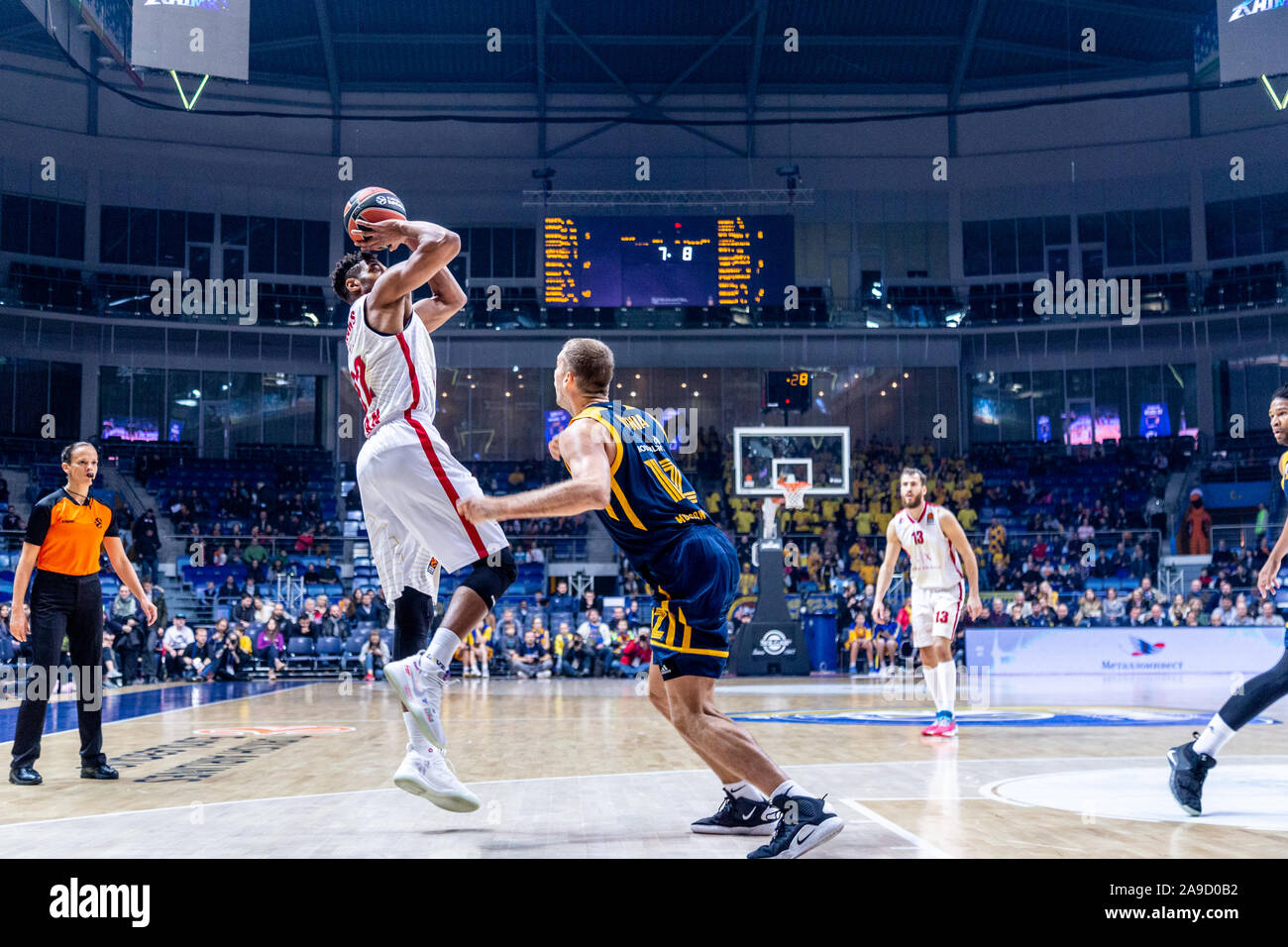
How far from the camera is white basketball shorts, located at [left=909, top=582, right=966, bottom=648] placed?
9.96 metres

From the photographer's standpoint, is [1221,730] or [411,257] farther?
[1221,730]

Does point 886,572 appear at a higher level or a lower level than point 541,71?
lower

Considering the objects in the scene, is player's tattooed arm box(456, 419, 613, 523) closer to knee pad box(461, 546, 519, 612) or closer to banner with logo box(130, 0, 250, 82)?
knee pad box(461, 546, 519, 612)

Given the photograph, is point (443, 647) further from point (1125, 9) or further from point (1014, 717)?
point (1125, 9)

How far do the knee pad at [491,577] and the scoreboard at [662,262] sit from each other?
2402 cm

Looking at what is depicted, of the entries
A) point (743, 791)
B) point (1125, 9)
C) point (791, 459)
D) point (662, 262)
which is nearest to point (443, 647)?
point (743, 791)

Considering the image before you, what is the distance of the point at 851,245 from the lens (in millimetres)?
33875

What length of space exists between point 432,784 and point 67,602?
144 inches

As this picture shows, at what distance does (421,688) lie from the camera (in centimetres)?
454

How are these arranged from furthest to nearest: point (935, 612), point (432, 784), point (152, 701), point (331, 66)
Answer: point (331, 66) → point (152, 701) → point (935, 612) → point (432, 784)

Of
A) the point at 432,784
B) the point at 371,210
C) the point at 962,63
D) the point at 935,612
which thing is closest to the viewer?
the point at 432,784
